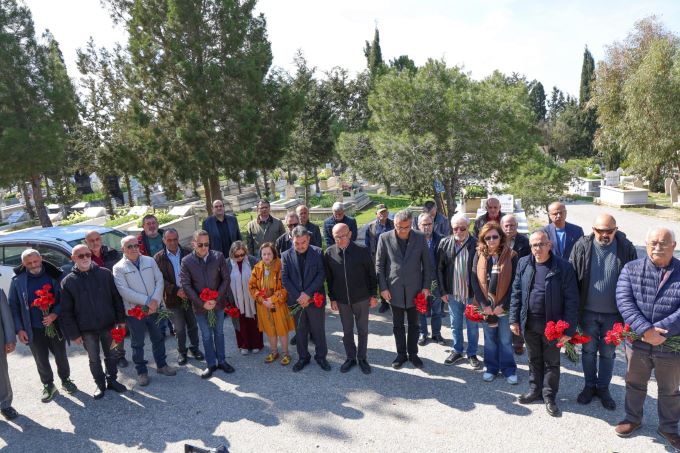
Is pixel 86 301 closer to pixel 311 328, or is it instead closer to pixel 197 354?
pixel 197 354

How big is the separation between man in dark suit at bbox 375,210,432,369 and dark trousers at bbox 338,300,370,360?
337 millimetres

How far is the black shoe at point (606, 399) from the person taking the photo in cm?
432

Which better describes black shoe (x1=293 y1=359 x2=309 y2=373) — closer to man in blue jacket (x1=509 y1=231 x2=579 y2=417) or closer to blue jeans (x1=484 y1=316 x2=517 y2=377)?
blue jeans (x1=484 y1=316 x2=517 y2=377)

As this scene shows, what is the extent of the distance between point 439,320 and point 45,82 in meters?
15.5

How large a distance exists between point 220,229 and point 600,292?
221 inches

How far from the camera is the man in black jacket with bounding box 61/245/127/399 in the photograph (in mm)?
4922

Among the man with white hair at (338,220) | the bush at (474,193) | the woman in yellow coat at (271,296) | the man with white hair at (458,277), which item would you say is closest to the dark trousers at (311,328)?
the woman in yellow coat at (271,296)

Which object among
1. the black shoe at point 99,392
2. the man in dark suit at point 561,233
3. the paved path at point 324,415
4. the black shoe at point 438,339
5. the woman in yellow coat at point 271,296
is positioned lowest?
the paved path at point 324,415

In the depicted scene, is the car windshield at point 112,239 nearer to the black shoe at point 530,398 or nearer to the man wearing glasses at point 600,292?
the black shoe at point 530,398

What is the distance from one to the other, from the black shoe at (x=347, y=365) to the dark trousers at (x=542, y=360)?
2.07 meters

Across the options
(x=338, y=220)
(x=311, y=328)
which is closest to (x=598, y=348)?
(x=311, y=328)

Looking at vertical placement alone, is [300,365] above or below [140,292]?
below

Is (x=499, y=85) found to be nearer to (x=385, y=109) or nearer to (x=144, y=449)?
(x=385, y=109)

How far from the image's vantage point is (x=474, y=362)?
5.37 metres
